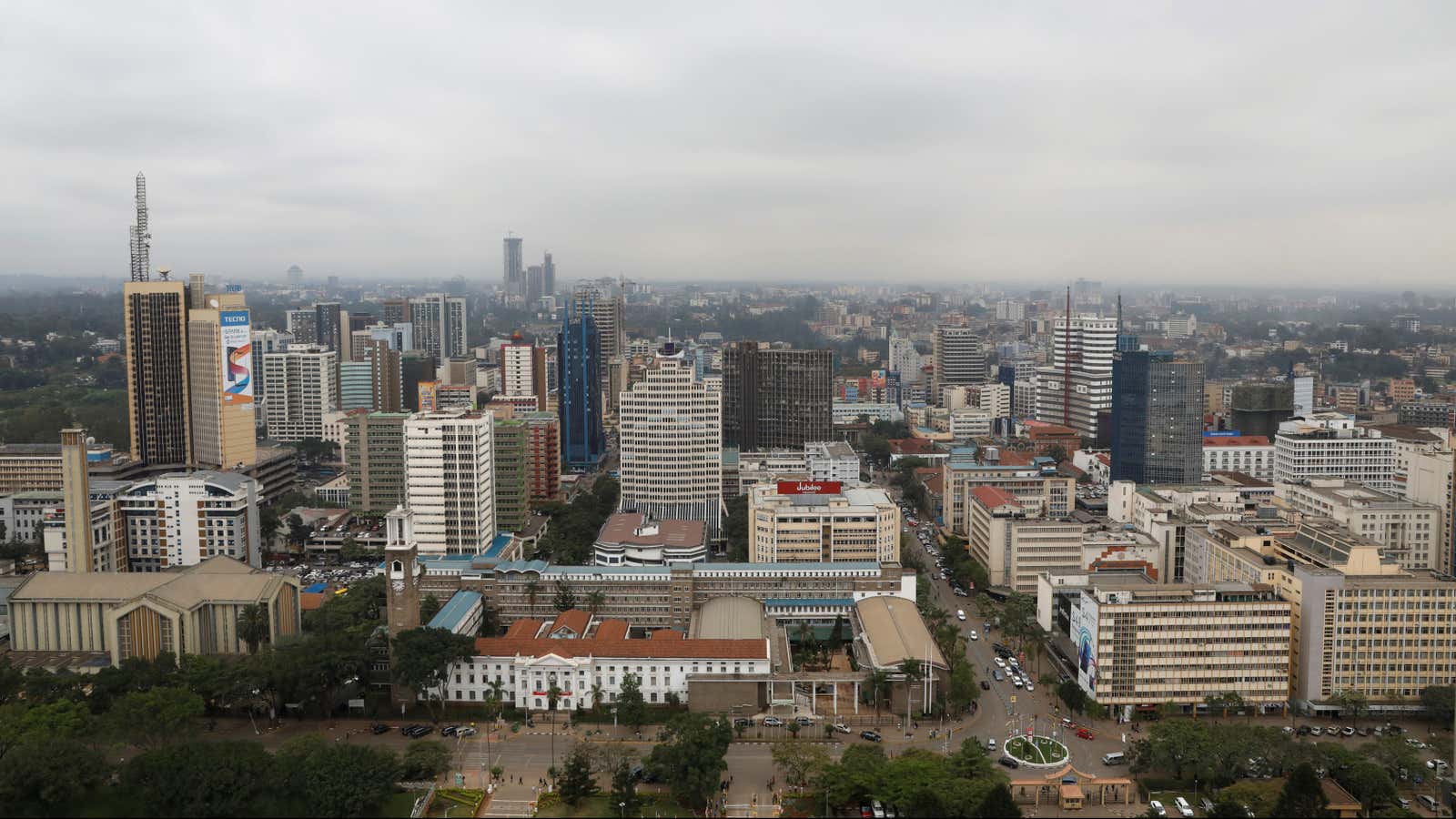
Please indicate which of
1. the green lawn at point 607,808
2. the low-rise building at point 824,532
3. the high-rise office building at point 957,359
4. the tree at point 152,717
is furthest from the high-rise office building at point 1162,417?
the tree at point 152,717

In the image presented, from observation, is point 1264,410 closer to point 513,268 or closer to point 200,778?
point 200,778

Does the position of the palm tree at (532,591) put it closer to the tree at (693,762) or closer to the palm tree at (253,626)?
the palm tree at (253,626)

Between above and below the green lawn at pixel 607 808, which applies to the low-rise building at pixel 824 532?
above

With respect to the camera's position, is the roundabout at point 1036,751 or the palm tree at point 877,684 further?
the palm tree at point 877,684

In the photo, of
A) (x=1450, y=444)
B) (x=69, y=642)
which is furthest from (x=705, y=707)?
(x=1450, y=444)

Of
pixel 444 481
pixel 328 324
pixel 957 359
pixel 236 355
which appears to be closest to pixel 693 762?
pixel 444 481

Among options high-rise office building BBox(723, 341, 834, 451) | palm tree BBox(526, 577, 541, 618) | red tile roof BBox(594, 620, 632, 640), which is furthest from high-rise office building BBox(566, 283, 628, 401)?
red tile roof BBox(594, 620, 632, 640)
